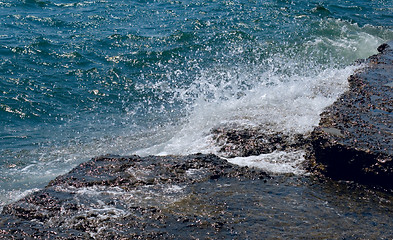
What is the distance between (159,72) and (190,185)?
6672mm

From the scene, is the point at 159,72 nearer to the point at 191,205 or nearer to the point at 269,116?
the point at 269,116

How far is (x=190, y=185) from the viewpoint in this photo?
4641 mm

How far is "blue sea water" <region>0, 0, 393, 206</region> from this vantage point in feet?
23.7

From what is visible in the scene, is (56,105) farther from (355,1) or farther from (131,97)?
(355,1)

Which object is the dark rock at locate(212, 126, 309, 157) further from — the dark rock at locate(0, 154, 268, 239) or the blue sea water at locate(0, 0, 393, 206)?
the dark rock at locate(0, 154, 268, 239)

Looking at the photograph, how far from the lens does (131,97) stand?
9820 mm

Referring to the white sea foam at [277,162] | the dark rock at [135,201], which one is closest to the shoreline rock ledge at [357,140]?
the white sea foam at [277,162]

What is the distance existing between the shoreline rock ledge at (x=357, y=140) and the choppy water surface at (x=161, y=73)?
0.38 meters

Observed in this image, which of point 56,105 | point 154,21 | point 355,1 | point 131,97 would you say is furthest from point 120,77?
point 355,1

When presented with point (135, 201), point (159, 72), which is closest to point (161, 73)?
point (159, 72)

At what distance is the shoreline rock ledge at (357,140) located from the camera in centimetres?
482

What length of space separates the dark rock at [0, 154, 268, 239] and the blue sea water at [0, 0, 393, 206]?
809 millimetres

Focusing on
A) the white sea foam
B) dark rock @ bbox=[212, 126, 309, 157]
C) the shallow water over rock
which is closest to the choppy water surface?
the white sea foam

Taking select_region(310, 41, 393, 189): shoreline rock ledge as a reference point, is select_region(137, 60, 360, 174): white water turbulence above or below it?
below
